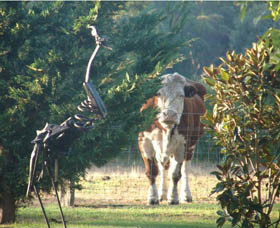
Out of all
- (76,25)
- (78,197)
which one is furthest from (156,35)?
(78,197)

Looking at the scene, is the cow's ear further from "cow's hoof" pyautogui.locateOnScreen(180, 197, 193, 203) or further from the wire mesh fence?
"cow's hoof" pyautogui.locateOnScreen(180, 197, 193, 203)

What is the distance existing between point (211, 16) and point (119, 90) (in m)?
36.1

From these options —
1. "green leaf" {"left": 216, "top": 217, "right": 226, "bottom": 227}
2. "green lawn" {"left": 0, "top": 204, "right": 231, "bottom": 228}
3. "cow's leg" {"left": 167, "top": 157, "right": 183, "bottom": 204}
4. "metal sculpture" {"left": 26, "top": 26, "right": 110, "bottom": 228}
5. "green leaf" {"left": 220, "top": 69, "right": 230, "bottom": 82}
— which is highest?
"green leaf" {"left": 220, "top": 69, "right": 230, "bottom": 82}

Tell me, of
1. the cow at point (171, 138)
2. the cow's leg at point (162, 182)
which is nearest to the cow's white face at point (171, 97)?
the cow at point (171, 138)

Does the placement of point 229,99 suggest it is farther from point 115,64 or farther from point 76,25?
point 115,64

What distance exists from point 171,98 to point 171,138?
84 centimetres

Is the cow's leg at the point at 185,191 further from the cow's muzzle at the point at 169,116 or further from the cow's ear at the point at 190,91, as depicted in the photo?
the cow's ear at the point at 190,91

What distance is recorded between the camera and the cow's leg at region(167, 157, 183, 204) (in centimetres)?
1352

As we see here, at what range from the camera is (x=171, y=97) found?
44.9 feet

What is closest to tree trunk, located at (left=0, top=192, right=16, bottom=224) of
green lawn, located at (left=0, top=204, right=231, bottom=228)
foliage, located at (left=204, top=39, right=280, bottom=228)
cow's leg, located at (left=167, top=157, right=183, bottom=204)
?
green lawn, located at (left=0, top=204, right=231, bottom=228)

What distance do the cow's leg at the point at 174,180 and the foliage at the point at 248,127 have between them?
5.49 m

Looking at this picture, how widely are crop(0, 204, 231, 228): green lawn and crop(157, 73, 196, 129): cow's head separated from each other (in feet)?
5.62

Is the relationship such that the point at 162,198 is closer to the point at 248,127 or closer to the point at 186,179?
the point at 186,179

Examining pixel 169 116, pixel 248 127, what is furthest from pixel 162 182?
pixel 248 127
